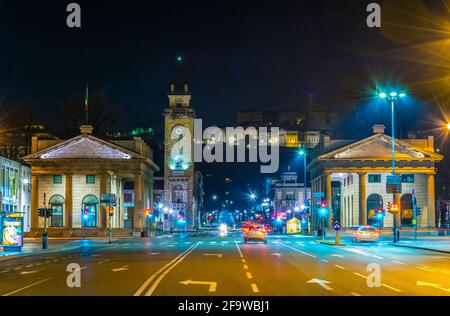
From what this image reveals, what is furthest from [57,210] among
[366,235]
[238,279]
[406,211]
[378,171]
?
[238,279]

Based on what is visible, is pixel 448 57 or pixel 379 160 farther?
pixel 379 160

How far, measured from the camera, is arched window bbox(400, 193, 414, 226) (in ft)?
351

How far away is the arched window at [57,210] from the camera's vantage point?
109125mm

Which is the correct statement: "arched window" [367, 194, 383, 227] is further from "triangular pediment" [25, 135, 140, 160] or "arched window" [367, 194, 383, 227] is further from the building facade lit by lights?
the building facade lit by lights

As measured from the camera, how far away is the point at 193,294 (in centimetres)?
1945

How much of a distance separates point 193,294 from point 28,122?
9172cm

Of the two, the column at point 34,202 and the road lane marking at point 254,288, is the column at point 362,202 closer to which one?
the column at point 34,202

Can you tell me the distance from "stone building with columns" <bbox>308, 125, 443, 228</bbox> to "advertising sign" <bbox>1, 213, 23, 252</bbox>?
184 feet

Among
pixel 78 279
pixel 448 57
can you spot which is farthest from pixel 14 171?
pixel 78 279

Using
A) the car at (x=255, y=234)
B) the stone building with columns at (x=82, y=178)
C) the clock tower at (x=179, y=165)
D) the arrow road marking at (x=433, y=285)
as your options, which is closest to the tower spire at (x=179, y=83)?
the clock tower at (x=179, y=165)

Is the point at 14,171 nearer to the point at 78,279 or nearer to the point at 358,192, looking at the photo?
the point at 358,192

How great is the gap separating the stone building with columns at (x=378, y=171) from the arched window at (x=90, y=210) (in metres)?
34.0

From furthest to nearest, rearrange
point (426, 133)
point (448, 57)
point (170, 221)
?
point (170, 221), point (426, 133), point (448, 57)

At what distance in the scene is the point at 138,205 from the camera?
4146 inches
